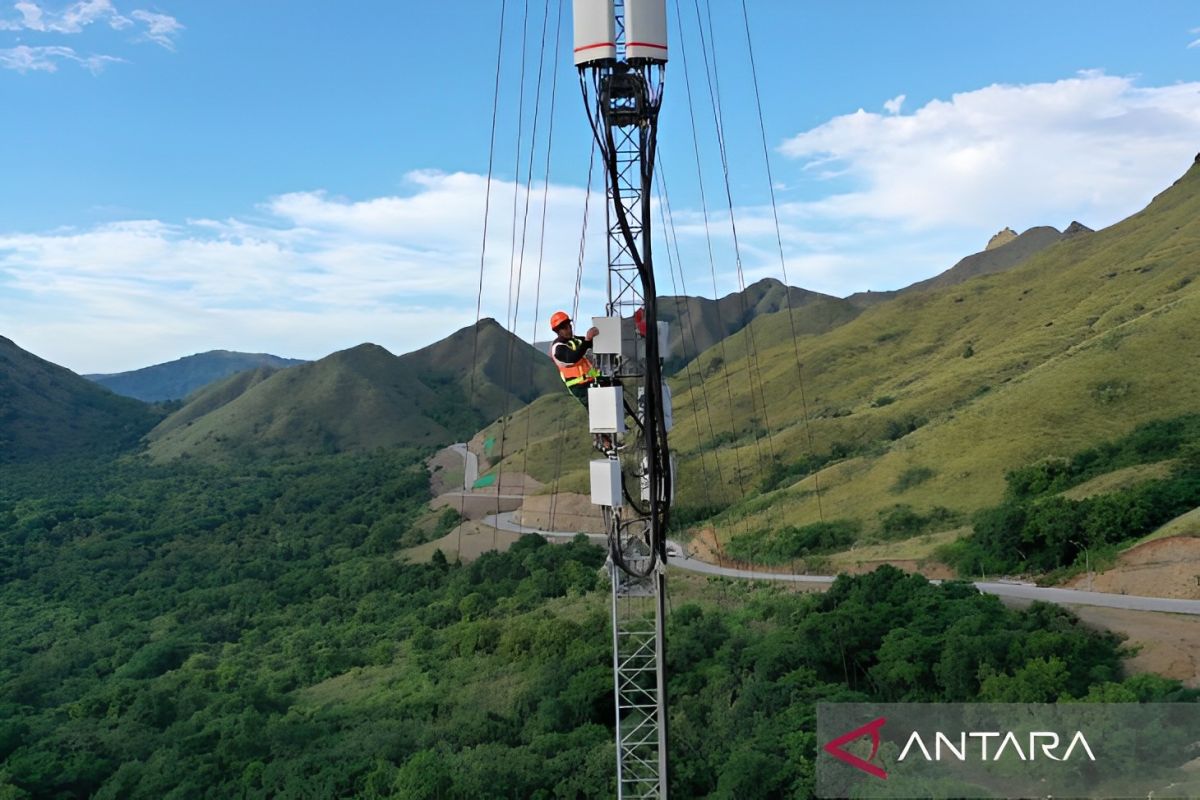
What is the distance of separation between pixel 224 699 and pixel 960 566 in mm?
30370

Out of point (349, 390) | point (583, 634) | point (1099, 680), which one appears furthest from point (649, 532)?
point (349, 390)

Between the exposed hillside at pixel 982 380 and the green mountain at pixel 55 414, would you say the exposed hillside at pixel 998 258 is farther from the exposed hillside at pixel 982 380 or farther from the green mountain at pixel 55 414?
the green mountain at pixel 55 414

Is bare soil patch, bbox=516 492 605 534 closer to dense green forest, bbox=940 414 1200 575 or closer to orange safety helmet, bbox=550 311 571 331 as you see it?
dense green forest, bbox=940 414 1200 575

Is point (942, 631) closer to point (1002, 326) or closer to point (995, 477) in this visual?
point (995, 477)

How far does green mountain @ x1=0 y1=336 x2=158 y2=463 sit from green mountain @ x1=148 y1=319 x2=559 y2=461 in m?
7.02

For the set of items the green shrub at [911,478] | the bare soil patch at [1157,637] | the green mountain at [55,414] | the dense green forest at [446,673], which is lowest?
the dense green forest at [446,673]

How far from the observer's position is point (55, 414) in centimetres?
14738

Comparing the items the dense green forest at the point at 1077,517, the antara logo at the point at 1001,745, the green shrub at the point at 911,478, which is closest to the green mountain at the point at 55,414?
the green shrub at the point at 911,478

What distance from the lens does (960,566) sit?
3850cm

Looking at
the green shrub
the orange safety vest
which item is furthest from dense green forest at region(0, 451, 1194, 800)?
the green shrub

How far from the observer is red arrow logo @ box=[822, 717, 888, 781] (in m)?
20.3

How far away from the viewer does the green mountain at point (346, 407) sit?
13800 centimetres

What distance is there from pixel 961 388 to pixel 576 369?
2147 inches

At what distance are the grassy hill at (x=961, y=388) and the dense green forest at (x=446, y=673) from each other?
999 cm
